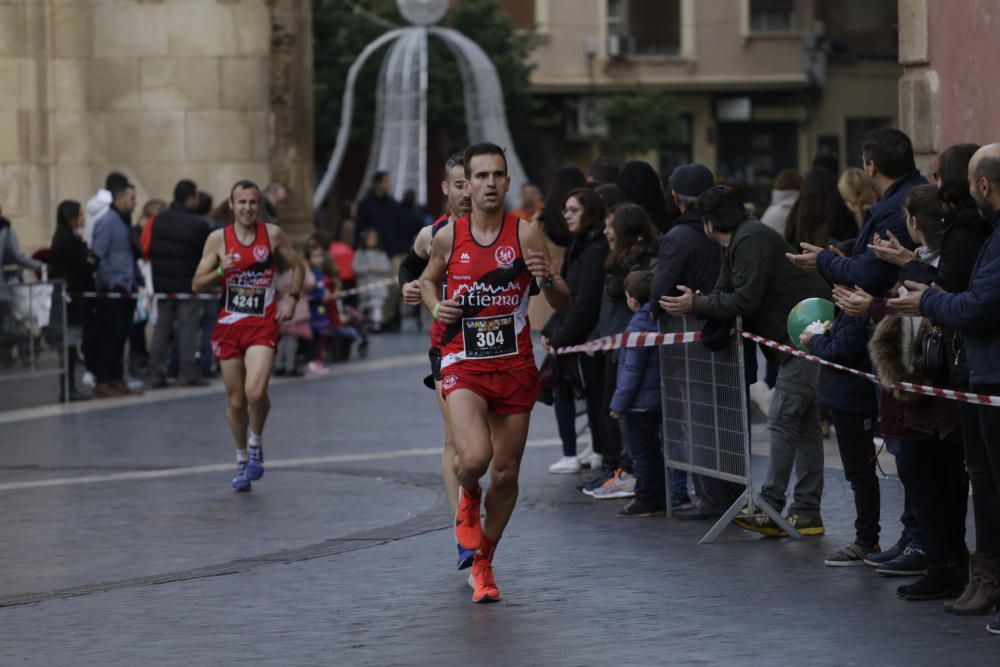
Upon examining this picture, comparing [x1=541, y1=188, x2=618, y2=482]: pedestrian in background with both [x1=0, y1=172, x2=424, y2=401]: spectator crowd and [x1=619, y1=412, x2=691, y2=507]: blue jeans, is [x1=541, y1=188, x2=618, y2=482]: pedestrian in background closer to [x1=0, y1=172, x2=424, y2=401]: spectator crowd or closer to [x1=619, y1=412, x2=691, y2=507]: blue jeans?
[x1=619, y1=412, x2=691, y2=507]: blue jeans

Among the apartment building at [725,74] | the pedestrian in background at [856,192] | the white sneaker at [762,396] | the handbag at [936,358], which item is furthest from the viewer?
the apartment building at [725,74]

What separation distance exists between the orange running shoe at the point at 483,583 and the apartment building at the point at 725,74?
46.3 metres

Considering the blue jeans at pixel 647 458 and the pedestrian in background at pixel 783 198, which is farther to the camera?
the pedestrian in background at pixel 783 198

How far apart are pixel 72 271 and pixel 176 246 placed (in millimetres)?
1085

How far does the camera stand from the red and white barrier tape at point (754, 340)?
795 cm

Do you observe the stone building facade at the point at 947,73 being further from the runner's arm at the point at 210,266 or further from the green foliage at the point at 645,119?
the green foliage at the point at 645,119

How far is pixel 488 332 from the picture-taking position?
352 inches

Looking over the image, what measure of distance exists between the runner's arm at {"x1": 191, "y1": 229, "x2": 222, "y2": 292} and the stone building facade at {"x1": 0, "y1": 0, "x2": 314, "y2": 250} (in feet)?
34.3

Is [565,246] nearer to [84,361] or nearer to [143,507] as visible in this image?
[143,507]

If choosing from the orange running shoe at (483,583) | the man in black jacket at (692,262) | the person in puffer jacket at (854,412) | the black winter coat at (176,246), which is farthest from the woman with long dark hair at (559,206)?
the black winter coat at (176,246)

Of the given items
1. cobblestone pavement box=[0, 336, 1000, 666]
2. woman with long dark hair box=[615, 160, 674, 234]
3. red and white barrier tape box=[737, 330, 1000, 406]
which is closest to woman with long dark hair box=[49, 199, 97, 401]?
cobblestone pavement box=[0, 336, 1000, 666]

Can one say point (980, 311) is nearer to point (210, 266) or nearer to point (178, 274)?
point (210, 266)

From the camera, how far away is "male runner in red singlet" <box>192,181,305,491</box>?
1279cm

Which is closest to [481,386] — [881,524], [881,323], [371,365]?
[881,323]
